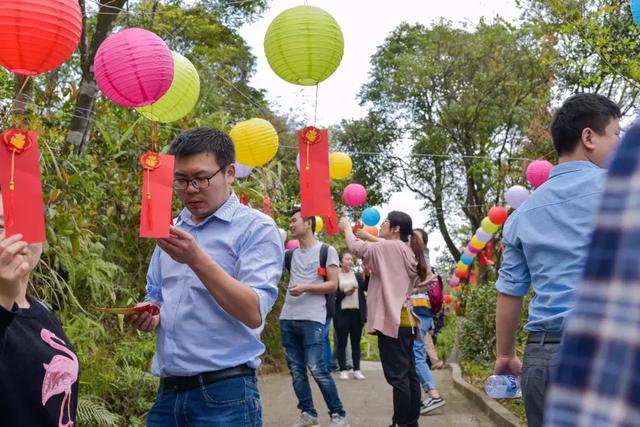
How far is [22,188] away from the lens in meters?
2.39

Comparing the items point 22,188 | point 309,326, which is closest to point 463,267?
point 309,326

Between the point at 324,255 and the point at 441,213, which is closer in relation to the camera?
the point at 324,255

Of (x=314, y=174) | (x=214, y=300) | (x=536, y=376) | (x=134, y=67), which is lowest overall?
(x=536, y=376)

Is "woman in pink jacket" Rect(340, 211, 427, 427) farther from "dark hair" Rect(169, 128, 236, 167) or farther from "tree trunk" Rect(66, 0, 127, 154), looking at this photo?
"dark hair" Rect(169, 128, 236, 167)

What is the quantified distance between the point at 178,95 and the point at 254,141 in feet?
4.81

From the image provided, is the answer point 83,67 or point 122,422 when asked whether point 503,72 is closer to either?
point 83,67

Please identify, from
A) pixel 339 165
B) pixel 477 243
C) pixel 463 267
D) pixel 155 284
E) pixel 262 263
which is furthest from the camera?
pixel 463 267

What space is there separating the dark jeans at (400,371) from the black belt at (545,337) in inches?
123

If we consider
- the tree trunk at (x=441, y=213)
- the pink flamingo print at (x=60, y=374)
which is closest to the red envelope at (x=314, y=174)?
the pink flamingo print at (x=60, y=374)

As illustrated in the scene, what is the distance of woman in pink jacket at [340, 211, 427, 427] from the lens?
6.12 metres

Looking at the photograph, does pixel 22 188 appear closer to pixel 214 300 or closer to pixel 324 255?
pixel 214 300

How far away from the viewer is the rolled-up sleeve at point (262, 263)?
2791 millimetres

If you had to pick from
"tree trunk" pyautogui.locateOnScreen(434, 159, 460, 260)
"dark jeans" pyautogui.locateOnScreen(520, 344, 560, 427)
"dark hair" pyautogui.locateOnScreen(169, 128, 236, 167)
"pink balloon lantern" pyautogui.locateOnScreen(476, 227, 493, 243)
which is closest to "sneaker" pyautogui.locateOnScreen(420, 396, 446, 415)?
"dark jeans" pyautogui.locateOnScreen(520, 344, 560, 427)

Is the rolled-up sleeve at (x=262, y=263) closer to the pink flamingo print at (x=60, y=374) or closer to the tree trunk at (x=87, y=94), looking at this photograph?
the pink flamingo print at (x=60, y=374)
